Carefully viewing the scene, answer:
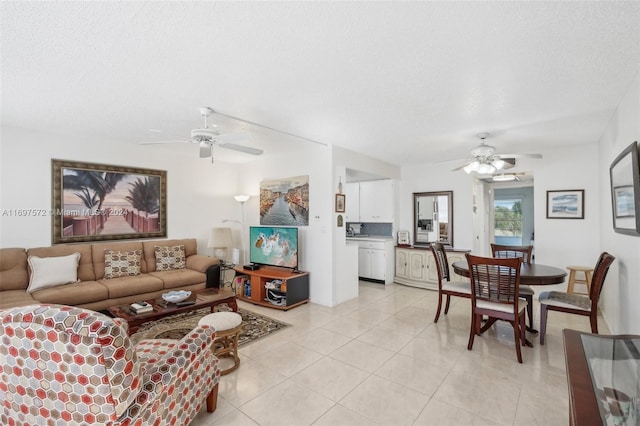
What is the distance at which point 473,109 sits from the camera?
9.58ft

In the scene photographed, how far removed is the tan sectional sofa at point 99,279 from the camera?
3.26 metres

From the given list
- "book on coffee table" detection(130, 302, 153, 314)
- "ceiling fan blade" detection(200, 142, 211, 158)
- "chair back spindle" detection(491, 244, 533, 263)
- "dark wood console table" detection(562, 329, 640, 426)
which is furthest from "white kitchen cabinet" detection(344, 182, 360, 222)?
"dark wood console table" detection(562, 329, 640, 426)

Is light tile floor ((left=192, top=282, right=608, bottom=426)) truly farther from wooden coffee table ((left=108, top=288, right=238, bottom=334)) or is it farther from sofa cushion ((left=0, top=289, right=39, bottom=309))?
sofa cushion ((left=0, top=289, right=39, bottom=309))

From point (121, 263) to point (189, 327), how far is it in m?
1.43

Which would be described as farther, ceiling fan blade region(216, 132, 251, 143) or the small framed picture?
the small framed picture

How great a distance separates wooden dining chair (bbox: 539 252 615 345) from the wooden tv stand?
2944mm

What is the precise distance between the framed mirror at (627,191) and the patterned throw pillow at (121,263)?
5330 mm

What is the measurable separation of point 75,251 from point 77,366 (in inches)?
129

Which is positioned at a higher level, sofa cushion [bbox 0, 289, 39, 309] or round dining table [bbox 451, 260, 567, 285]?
round dining table [bbox 451, 260, 567, 285]

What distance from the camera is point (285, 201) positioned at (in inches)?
195

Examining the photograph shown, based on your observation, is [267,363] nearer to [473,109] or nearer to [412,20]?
[412,20]

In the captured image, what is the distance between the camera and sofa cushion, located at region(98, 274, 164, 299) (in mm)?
3594

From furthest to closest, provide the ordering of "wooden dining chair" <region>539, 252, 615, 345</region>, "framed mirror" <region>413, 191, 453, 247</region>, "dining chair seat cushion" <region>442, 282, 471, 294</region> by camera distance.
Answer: "framed mirror" <region>413, 191, 453, 247</region> → "dining chair seat cushion" <region>442, 282, 471, 294</region> → "wooden dining chair" <region>539, 252, 615, 345</region>

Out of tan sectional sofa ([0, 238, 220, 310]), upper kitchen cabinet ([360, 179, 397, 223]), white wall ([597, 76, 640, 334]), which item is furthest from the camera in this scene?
upper kitchen cabinet ([360, 179, 397, 223])
